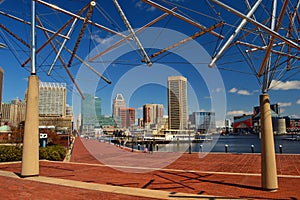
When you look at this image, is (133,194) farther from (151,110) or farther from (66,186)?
(151,110)

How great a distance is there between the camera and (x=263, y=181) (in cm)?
1209

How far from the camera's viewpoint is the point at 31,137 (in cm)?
1531

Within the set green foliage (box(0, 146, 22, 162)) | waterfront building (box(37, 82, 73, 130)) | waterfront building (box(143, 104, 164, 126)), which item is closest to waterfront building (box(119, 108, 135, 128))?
green foliage (box(0, 146, 22, 162))

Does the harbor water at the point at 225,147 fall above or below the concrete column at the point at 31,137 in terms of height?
below

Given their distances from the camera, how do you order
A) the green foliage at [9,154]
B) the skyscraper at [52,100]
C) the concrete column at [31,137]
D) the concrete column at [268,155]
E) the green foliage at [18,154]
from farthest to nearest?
1. the skyscraper at [52,100]
2. the green foliage at [18,154]
3. the green foliage at [9,154]
4. the concrete column at [31,137]
5. the concrete column at [268,155]

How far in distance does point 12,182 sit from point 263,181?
40.9 feet

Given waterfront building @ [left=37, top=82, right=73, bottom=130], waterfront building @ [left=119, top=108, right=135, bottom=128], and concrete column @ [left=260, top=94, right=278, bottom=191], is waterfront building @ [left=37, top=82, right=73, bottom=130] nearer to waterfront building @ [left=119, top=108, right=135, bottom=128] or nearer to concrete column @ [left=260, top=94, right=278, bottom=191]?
waterfront building @ [left=119, top=108, right=135, bottom=128]

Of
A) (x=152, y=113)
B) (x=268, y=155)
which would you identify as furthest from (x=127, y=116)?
(x=152, y=113)

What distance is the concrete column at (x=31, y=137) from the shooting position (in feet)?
49.9

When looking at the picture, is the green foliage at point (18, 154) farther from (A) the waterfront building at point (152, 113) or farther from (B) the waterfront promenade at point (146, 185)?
(A) the waterfront building at point (152, 113)

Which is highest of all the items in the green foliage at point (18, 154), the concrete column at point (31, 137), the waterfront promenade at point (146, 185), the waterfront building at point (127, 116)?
the waterfront building at point (127, 116)

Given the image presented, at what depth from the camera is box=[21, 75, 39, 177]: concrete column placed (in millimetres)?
15208

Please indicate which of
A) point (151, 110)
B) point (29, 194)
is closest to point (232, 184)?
point (29, 194)

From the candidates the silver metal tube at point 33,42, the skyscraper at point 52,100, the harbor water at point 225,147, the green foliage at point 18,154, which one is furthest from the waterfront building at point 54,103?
the silver metal tube at point 33,42
